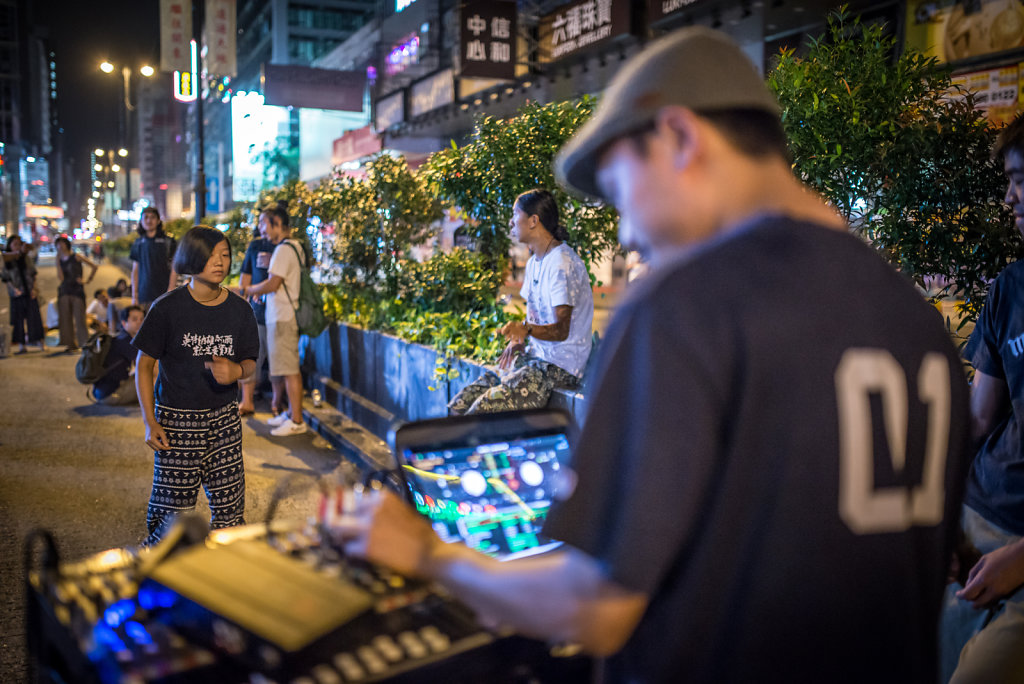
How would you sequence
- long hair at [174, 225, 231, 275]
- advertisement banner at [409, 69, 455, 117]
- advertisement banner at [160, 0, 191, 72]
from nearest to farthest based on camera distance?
long hair at [174, 225, 231, 275]
advertisement banner at [409, 69, 455, 117]
advertisement banner at [160, 0, 191, 72]

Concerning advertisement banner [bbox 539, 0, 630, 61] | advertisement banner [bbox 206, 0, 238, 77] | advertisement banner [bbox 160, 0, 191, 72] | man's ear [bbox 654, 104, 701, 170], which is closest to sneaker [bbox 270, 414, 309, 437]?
man's ear [bbox 654, 104, 701, 170]

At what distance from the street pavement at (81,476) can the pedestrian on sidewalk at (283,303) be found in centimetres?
46

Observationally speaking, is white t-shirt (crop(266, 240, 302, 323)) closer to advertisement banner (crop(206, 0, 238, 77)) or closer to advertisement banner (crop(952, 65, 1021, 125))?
advertisement banner (crop(952, 65, 1021, 125))

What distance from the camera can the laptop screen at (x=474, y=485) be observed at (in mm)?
1776

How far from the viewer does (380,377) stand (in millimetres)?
8430

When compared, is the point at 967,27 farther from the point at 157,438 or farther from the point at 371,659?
the point at 371,659

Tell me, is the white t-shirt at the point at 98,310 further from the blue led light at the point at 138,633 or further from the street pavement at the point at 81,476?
the blue led light at the point at 138,633

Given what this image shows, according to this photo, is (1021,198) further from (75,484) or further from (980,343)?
(75,484)

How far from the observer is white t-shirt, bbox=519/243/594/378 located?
15.8 feet

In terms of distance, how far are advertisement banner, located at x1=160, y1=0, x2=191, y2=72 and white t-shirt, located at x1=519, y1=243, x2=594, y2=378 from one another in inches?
800

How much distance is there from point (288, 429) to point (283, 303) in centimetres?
132

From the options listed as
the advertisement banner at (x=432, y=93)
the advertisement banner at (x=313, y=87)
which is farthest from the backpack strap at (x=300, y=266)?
the advertisement banner at (x=313, y=87)

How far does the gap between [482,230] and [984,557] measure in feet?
20.3

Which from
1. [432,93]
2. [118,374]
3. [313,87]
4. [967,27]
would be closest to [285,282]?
[118,374]
